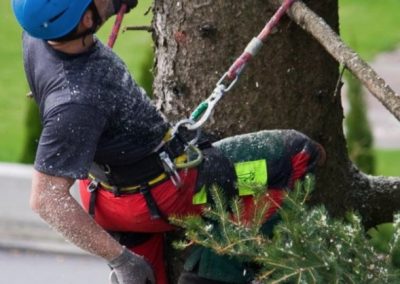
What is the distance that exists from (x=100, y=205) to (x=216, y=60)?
678 mm

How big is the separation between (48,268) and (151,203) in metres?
4.89

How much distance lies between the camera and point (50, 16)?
3.55 metres

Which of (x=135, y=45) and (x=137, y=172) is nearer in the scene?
(x=137, y=172)

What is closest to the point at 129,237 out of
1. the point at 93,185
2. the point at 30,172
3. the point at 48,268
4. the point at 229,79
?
the point at 93,185

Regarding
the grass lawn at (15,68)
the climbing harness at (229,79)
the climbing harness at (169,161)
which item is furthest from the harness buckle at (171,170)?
the grass lawn at (15,68)

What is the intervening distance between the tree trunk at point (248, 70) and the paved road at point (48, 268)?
167 inches

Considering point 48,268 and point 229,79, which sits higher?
point 229,79

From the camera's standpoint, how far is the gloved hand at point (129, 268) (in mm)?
3650

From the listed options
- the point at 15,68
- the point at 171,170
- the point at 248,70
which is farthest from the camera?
the point at 15,68

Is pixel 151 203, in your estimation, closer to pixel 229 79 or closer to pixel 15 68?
pixel 229 79

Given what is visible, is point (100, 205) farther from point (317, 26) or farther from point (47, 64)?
point (317, 26)

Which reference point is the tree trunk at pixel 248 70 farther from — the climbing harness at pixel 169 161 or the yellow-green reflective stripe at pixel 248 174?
the yellow-green reflective stripe at pixel 248 174

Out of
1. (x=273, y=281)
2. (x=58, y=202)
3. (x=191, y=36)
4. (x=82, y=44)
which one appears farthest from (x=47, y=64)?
(x=273, y=281)

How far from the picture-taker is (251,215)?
11.2 ft
